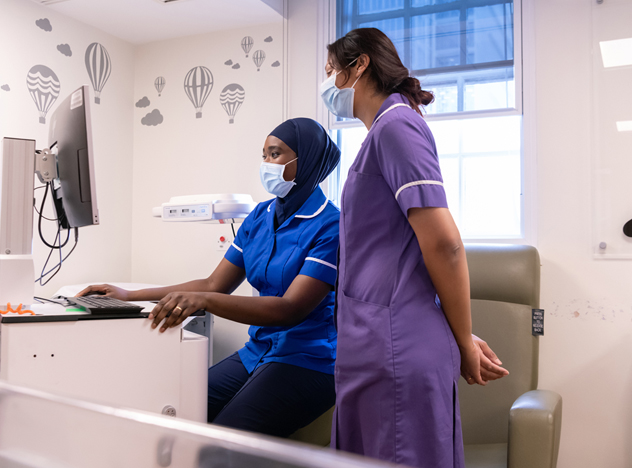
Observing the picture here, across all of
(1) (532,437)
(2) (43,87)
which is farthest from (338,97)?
(2) (43,87)

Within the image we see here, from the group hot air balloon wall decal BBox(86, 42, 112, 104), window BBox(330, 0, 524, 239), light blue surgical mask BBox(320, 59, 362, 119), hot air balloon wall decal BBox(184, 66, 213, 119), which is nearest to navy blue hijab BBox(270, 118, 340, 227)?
light blue surgical mask BBox(320, 59, 362, 119)

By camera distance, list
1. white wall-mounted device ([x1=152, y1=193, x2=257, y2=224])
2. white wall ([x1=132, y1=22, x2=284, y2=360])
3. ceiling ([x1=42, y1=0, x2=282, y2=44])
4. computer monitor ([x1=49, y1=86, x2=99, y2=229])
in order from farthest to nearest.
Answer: white wall ([x1=132, y1=22, x2=284, y2=360]) < ceiling ([x1=42, y1=0, x2=282, y2=44]) < white wall-mounted device ([x1=152, y1=193, x2=257, y2=224]) < computer monitor ([x1=49, y1=86, x2=99, y2=229])

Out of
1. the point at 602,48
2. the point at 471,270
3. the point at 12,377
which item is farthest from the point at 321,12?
the point at 12,377

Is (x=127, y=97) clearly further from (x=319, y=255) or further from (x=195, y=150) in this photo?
(x=319, y=255)

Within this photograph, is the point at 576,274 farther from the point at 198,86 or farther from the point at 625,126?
the point at 198,86

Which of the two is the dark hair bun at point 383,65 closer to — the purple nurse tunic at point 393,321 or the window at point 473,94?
the purple nurse tunic at point 393,321

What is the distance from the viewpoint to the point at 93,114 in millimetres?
2857

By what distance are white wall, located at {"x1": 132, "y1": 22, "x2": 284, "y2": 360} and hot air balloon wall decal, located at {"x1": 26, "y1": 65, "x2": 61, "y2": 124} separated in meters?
0.56

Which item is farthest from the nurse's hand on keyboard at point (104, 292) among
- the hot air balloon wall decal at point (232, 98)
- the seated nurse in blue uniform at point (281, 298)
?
the hot air balloon wall decal at point (232, 98)

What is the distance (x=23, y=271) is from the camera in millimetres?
1168

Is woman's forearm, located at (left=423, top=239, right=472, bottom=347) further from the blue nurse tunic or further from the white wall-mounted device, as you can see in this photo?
the white wall-mounted device

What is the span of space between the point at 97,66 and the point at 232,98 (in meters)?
0.78

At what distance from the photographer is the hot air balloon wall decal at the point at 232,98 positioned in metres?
2.86

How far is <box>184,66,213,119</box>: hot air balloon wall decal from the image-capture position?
295 cm
